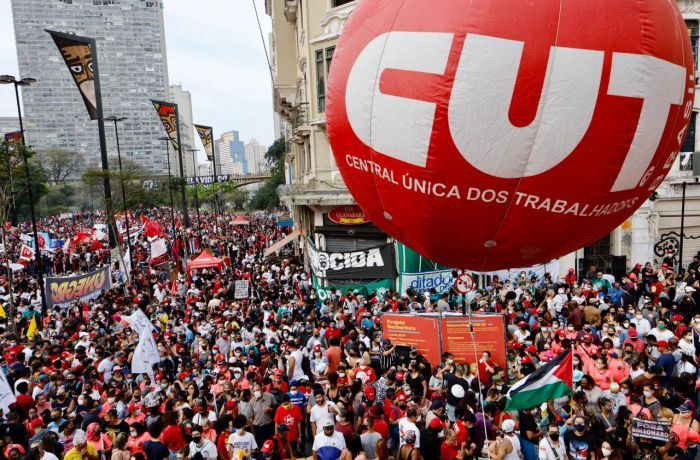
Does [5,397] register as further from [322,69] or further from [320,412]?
[322,69]

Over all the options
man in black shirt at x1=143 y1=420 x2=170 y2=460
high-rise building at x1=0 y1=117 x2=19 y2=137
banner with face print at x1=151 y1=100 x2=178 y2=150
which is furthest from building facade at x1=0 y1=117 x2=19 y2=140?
man in black shirt at x1=143 y1=420 x2=170 y2=460

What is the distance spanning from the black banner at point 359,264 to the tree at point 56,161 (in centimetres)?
9824

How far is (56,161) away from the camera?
336 feet

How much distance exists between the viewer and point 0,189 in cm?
2125

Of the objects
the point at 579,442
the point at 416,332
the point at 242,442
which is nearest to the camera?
the point at 579,442

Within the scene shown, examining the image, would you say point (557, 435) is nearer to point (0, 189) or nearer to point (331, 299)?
point (331, 299)

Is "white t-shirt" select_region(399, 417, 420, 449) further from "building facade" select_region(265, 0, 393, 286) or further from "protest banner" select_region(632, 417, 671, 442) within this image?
"building facade" select_region(265, 0, 393, 286)

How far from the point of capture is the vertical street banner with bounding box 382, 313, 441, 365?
32.9ft

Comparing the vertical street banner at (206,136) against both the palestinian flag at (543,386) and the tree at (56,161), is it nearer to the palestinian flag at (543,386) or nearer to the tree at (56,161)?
the palestinian flag at (543,386)

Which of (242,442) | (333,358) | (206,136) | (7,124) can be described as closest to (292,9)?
(206,136)

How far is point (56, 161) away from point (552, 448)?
372 ft

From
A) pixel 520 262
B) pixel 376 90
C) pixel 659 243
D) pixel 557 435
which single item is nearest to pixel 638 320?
pixel 557 435

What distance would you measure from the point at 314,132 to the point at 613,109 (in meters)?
19.0

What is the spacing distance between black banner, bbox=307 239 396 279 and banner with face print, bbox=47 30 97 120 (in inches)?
700
